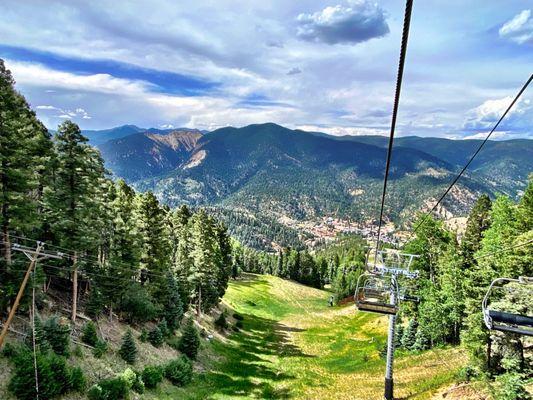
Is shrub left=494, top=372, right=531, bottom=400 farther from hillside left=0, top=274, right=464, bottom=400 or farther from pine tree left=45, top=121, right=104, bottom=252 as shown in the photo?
pine tree left=45, top=121, right=104, bottom=252

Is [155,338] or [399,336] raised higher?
[155,338]

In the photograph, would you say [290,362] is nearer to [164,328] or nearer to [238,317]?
[164,328]

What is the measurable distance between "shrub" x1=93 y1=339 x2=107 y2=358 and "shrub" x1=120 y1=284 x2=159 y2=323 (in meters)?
8.92

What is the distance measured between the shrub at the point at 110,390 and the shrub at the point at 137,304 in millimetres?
14851

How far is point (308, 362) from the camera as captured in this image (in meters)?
52.0

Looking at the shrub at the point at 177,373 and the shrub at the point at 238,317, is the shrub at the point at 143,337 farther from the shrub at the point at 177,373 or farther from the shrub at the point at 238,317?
the shrub at the point at 238,317

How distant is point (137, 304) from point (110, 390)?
16434 mm

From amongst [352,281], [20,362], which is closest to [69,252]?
[20,362]

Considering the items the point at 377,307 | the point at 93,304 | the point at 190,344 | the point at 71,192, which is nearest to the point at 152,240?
the point at 93,304

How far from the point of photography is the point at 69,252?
1291 inches

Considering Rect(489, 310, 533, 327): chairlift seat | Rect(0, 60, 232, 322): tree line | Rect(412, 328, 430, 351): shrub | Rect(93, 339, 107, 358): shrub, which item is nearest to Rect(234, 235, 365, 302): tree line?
Rect(412, 328, 430, 351): shrub

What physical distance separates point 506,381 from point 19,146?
36.1 m

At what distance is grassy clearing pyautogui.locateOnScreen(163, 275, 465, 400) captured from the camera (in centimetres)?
3516

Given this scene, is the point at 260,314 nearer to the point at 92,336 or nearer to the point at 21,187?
the point at 92,336
